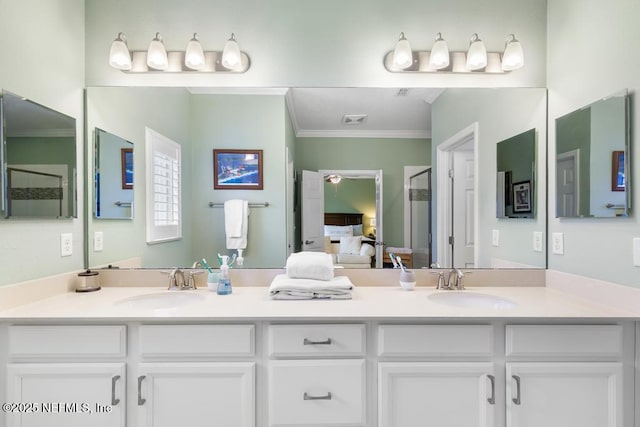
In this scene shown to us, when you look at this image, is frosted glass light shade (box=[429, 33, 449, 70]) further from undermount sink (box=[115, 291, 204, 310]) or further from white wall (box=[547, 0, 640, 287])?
undermount sink (box=[115, 291, 204, 310])

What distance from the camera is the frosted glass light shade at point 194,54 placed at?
1.74 meters

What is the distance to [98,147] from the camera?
1.78 metres

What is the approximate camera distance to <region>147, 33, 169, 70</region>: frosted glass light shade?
1734 millimetres

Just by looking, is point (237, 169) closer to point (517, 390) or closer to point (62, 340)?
point (62, 340)

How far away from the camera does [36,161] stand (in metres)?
1.46

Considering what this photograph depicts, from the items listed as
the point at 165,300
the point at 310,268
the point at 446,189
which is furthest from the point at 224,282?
the point at 446,189

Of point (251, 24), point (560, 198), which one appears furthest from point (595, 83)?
point (251, 24)

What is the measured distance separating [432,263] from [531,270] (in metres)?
0.52

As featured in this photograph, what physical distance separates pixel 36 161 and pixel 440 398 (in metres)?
2.00

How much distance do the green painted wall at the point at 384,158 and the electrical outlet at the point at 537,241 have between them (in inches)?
27.3

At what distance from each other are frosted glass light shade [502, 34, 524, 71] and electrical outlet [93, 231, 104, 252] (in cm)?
239

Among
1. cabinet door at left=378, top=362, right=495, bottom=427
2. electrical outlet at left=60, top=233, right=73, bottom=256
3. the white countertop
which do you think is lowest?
cabinet door at left=378, top=362, right=495, bottom=427

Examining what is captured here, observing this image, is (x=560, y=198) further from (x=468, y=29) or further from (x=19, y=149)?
(x=19, y=149)

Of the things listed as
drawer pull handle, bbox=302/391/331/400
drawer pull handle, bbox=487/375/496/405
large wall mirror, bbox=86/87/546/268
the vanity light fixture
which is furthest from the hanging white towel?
drawer pull handle, bbox=487/375/496/405
